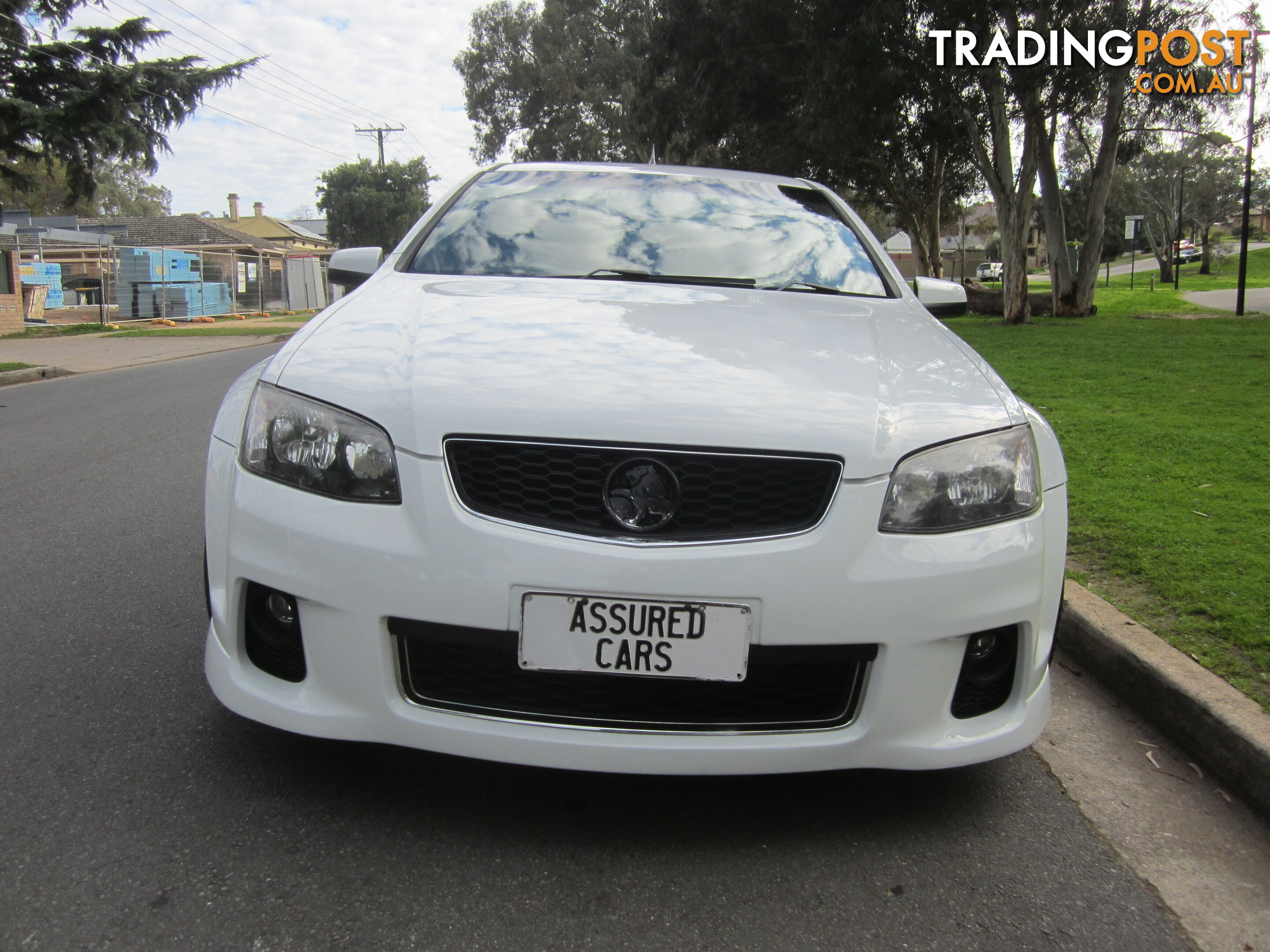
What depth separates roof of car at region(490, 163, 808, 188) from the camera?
3939 millimetres

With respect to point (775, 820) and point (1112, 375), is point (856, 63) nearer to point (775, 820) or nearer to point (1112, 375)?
point (1112, 375)

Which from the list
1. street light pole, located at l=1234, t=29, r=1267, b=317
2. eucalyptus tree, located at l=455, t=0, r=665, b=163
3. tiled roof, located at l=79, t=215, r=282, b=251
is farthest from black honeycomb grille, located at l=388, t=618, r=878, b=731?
tiled roof, located at l=79, t=215, r=282, b=251

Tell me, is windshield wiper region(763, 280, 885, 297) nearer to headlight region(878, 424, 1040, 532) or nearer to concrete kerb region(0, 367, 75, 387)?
headlight region(878, 424, 1040, 532)

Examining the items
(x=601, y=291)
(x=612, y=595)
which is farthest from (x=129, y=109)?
(x=612, y=595)

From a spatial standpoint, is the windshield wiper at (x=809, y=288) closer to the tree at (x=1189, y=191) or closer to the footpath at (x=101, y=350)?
the footpath at (x=101, y=350)

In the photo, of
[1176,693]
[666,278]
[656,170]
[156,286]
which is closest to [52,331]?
[156,286]

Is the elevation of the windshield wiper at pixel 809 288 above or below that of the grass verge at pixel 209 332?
above

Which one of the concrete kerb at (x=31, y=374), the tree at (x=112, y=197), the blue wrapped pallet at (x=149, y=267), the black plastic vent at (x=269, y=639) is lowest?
the concrete kerb at (x=31, y=374)

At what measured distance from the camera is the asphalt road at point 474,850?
74.7 inches

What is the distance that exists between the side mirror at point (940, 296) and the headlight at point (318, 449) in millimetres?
2049

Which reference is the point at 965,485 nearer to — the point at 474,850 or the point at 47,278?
the point at 474,850

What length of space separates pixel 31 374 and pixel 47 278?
23112mm

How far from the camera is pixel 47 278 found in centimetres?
3384

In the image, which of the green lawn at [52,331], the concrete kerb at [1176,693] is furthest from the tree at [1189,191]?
the concrete kerb at [1176,693]
